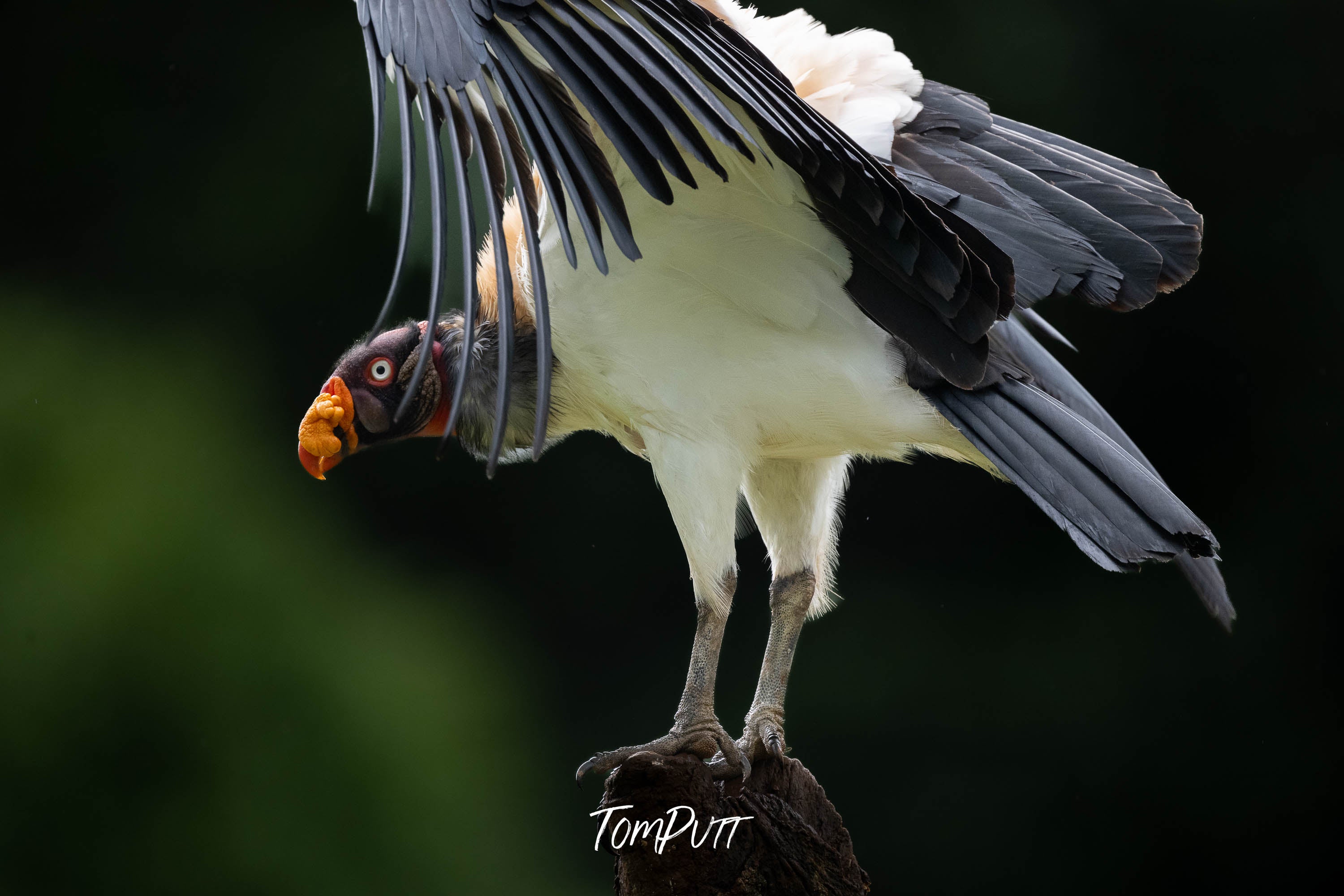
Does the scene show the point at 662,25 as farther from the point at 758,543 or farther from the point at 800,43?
the point at 758,543

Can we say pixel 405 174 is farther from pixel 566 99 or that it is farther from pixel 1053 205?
pixel 1053 205

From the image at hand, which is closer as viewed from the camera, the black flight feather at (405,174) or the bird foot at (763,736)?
the black flight feather at (405,174)

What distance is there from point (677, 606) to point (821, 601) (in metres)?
2.08

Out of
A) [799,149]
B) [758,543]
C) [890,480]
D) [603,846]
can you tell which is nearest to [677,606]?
[758,543]

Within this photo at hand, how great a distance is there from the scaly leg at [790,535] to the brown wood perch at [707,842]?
28 centimetres

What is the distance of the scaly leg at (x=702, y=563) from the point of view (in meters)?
1.95

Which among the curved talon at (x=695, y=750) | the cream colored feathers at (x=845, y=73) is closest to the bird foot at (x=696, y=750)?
the curved talon at (x=695, y=750)

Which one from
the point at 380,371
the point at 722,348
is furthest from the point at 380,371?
the point at 722,348

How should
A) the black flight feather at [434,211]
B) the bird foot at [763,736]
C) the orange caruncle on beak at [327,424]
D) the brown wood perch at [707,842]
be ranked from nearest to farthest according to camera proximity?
the black flight feather at [434,211] → the brown wood perch at [707,842] → the bird foot at [763,736] → the orange caruncle on beak at [327,424]

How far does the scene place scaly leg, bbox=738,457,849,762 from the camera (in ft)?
7.31

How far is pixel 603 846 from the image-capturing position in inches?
79.5

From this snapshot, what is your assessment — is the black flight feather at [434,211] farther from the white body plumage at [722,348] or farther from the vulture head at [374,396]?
the vulture head at [374,396]

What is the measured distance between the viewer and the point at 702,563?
1969mm

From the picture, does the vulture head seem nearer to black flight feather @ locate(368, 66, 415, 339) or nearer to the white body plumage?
the white body plumage
